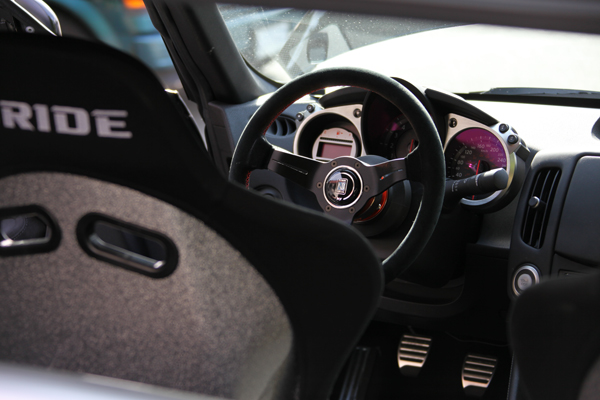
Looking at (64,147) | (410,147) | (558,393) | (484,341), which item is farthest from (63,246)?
(484,341)

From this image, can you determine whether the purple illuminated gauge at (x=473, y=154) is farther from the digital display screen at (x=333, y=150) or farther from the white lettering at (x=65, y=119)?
the white lettering at (x=65, y=119)

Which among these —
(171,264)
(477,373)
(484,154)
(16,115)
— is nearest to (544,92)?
(484,154)

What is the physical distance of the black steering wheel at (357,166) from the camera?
124cm

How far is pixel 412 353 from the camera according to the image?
6.79 feet

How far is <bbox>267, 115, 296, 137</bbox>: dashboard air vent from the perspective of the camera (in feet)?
6.56

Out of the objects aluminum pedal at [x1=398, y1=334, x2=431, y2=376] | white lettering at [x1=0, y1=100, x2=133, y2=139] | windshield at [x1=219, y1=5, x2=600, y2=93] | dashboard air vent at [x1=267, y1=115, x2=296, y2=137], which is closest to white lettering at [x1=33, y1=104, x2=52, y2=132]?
white lettering at [x1=0, y1=100, x2=133, y2=139]

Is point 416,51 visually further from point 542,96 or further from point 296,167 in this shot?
point 296,167

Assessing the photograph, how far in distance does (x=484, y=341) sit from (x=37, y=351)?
5.26 ft

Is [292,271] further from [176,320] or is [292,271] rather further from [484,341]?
[484,341]

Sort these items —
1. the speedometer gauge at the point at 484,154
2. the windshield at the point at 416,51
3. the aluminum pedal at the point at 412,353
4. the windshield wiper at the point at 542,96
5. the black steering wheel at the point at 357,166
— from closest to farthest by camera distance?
the black steering wheel at the point at 357,166 → the speedometer gauge at the point at 484,154 → the windshield wiper at the point at 542,96 → the windshield at the point at 416,51 → the aluminum pedal at the point at 412,353

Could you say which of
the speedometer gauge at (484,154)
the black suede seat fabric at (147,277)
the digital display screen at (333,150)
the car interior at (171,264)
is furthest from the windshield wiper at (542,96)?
the black suede seat fabric at (147,277)

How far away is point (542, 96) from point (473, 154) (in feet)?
1.18

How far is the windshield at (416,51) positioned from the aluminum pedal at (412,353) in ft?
2.99

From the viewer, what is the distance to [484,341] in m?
1.98
